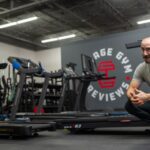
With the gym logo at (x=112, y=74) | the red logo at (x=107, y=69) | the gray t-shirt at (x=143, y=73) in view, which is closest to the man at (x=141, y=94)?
the gray t-shirt at (x=143, y=73)

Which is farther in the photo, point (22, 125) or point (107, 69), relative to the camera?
point (107, 69)

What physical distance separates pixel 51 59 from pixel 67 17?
3.14 m

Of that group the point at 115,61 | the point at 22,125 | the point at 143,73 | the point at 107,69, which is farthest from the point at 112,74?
the point at 143,73

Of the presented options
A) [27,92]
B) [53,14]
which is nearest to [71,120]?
[27,92]

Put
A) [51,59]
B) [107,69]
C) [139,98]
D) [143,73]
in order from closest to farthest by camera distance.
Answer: [139,98]
[143,73]
[107,69]
[51,59]

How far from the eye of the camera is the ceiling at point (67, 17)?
8.36 meters

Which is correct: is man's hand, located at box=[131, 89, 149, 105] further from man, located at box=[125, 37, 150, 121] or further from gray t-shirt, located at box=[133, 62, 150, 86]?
gray t-shirt, located at box=[133, 62, 150, 86]

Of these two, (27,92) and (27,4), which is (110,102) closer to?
(27,92)

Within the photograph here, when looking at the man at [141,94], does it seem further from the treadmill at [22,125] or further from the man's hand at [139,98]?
the treadmill at [22,125]

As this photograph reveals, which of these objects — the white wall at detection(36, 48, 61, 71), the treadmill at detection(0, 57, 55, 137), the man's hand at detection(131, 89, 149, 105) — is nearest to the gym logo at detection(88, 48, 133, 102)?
the treadmill at detection(0, 57, 55, 137)

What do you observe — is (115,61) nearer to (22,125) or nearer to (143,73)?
(22,125)

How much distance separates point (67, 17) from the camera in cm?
970

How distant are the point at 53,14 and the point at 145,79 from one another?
7.68 m

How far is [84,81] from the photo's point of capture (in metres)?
5.19
